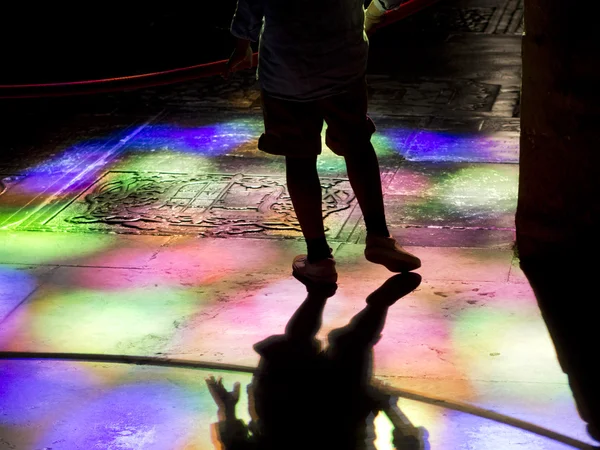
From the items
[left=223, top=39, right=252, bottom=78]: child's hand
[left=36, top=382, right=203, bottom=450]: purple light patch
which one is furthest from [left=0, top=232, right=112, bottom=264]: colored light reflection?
[left=36, top=382, right=203, bottom=450]: purple light patch

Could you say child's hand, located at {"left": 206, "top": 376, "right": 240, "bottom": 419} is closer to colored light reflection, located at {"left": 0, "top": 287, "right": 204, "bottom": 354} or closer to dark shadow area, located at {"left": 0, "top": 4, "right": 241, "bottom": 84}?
colored light reflection, located at {"left": 0, "top": 287, "right": 204, "bottom": 354}

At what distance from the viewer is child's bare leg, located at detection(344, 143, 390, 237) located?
Result: 4316 millimetres

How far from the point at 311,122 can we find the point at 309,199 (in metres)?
0.33

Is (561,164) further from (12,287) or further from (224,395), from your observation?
(12,287)

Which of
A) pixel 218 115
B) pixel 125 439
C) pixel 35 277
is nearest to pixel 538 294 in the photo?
pixel 125 439

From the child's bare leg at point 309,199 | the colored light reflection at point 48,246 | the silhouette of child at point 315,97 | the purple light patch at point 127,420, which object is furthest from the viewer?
the colored light reflection at point 48,246

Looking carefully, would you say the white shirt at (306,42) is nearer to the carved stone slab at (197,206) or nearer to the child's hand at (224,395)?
the carved stone slab at (197,206)

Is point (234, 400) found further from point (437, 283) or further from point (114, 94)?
point (114, 94)

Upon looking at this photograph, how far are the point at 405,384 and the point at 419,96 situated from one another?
164 inches

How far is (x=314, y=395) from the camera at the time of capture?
3.45 metres

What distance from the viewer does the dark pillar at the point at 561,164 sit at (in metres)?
4.02

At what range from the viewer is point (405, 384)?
11.5 feet

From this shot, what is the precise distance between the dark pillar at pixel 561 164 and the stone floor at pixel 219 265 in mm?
131

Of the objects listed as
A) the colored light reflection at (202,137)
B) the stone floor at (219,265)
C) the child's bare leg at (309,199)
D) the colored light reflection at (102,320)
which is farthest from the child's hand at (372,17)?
the colored light reflection at (202,137)
